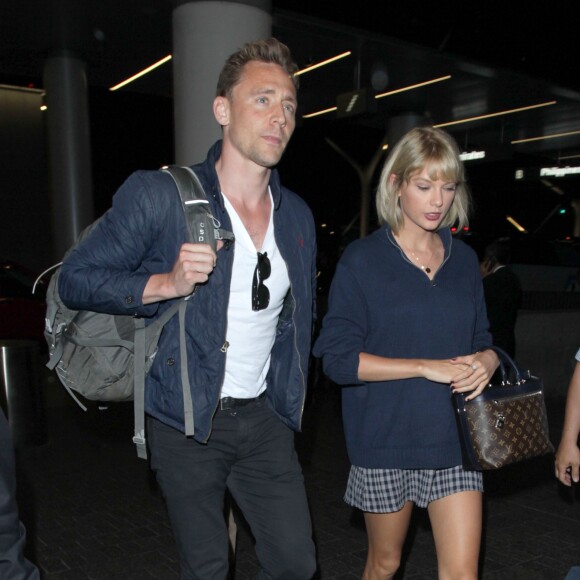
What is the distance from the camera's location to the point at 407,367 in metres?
2.76

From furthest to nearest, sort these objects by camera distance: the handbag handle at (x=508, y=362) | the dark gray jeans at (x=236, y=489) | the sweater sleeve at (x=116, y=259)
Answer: the handbag handle at (x=508, y=362) → the dark gray jeans at (x=236, y=489) → the sweater sleeve at (x=116, y=259)

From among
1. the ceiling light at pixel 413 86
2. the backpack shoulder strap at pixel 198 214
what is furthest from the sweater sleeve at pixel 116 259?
the ceiling light at pixel 413 86

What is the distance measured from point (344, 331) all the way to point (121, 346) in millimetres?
928

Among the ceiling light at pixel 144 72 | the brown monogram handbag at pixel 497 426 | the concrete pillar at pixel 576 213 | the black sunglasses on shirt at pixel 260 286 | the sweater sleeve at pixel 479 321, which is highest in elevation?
the ceiling light at pixel 144 72

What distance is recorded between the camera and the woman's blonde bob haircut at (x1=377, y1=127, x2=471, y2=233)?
9.57 feet

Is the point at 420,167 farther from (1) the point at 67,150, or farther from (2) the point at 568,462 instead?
(1) the point at 67,150

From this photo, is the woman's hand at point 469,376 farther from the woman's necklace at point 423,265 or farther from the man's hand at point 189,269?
the man's hand at point 189,269

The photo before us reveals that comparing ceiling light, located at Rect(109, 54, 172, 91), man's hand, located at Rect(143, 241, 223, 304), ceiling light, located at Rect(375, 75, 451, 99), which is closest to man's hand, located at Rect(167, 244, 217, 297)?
man's hand, located at Rect(143, 241, 223, 304)

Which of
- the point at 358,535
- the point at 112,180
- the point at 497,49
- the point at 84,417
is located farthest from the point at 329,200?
the point at 358,535

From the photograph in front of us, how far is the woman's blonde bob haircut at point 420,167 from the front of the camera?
292 cm

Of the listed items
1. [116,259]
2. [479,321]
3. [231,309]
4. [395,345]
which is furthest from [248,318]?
[479,321]

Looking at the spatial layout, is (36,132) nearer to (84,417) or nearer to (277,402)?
(84,417)

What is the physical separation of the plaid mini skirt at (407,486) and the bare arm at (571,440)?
1.17 feet

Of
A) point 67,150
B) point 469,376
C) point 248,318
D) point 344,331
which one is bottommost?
point 469,376
